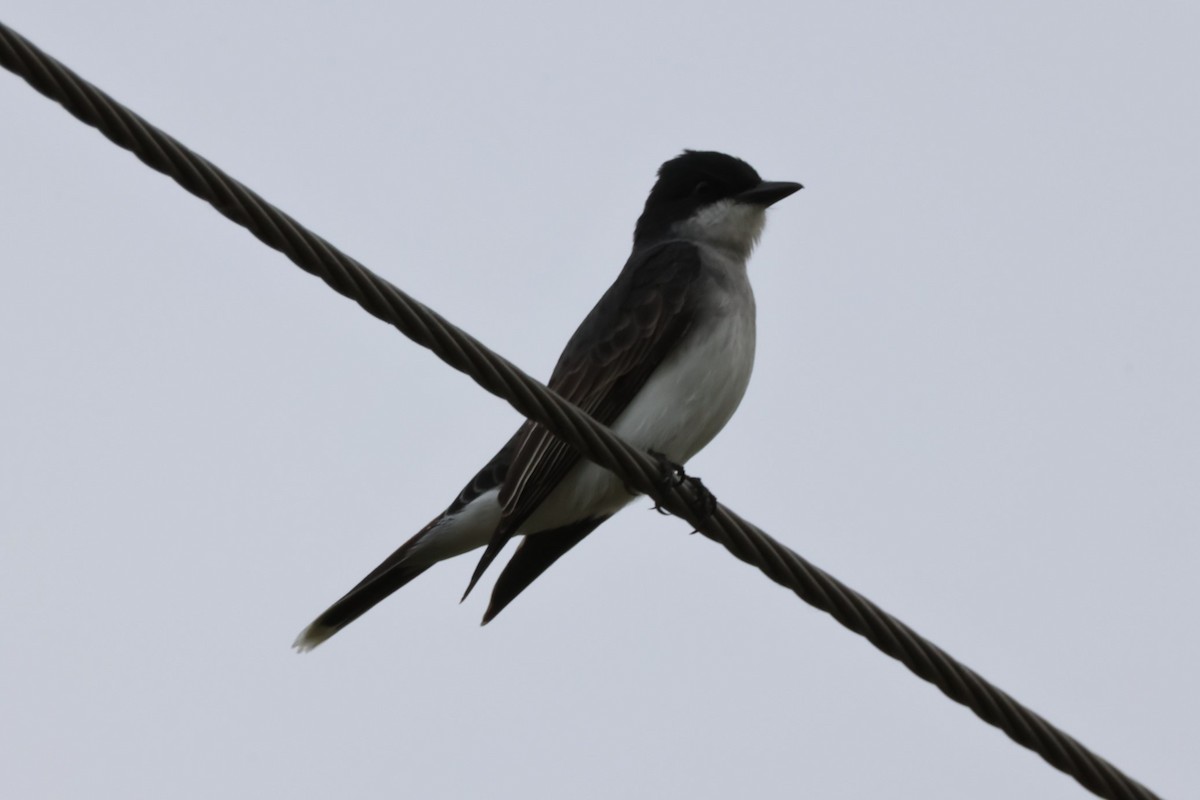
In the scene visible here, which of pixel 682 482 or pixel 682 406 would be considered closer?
pixel 682 482

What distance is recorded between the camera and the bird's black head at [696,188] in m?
7.63

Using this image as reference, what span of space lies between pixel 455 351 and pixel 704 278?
2900 millimetres

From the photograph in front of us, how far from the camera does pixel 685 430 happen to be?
20.3 ft

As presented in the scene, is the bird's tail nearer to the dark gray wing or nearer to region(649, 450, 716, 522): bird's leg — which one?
the dark gray wing

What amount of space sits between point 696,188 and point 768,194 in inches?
17.2

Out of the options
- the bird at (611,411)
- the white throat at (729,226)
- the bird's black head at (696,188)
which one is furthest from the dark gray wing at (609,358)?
the bird's black head at (696,188)

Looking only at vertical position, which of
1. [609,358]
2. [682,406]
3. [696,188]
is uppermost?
[696,188]

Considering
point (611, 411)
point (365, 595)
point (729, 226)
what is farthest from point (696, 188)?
point (365, 595)

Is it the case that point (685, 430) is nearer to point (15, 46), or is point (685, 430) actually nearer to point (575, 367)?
point (575, 367)

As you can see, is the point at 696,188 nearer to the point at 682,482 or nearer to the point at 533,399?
the point at 682,482

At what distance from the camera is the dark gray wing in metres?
5.97

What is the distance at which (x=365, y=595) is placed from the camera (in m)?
6.88

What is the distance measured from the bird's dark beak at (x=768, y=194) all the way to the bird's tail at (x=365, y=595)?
211 centimetres

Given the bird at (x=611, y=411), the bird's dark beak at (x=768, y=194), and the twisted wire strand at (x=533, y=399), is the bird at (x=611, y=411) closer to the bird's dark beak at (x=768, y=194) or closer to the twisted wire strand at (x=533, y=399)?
the bird's dark beak at (x=768, y=194)
